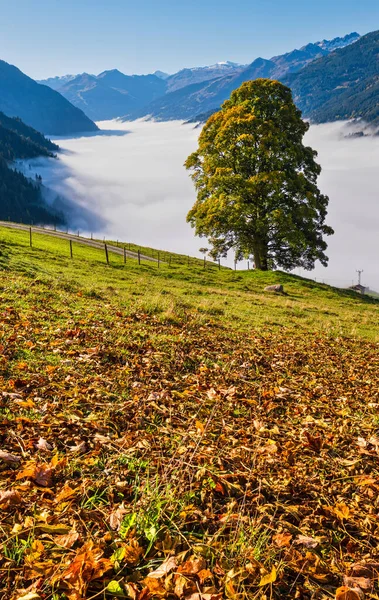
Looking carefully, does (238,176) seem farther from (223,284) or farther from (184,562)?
(184,562)

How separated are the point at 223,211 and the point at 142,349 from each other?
26293mm

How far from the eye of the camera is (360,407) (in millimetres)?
5934

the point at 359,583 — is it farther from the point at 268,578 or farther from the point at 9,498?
the point at 9,498

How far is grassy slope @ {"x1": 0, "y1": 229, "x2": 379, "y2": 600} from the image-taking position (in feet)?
8.27

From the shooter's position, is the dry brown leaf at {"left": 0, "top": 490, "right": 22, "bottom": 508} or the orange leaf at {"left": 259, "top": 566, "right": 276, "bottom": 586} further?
the dry brown leaf at {"left": 0, "top": 490, "right": 22, "bottom": 508}

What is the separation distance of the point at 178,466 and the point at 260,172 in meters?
31.5

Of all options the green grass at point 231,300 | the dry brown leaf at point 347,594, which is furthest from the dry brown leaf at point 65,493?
the green grass at point 231,300

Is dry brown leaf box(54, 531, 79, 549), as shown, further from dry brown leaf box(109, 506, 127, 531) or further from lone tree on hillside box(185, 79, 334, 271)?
lone tree on hillside box(185, 79, 334, 271)

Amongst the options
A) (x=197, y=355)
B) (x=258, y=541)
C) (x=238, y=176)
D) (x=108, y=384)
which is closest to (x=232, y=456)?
(x=258, y=541)

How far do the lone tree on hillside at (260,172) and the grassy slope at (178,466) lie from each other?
81.2ft

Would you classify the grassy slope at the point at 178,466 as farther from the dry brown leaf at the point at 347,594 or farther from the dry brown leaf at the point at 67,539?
the dry brown leaf at the point at 347,594

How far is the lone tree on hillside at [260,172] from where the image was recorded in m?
30.1

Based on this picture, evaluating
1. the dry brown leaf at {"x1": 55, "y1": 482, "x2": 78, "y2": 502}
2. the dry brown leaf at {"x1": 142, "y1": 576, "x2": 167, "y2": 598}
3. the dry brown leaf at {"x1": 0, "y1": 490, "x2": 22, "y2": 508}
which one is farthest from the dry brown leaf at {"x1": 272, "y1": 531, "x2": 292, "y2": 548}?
the dry brown leaf at {"x1": 0, "y1": 490, "x2": 22, "y2": 508}

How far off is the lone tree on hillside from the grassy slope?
24738mm
